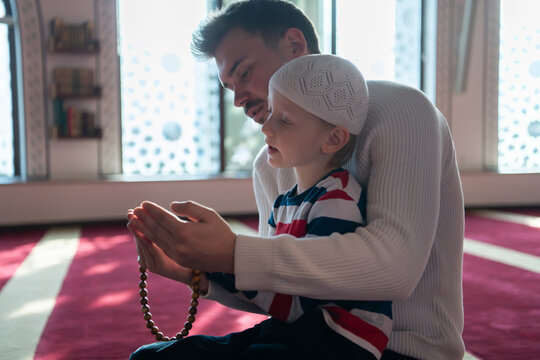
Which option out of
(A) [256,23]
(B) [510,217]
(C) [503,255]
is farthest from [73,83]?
(B) [510,217]

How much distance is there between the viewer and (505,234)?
184 inches

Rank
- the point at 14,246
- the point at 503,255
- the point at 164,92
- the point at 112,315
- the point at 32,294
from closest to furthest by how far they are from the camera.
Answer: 1. the point at 112,315
2. the point at 32,294
3. the point at 503,255
4. the point at 14,246
5. the point at 164,92

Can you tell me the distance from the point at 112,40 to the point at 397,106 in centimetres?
516

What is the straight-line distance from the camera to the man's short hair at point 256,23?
150 centimetres

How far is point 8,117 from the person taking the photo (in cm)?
570

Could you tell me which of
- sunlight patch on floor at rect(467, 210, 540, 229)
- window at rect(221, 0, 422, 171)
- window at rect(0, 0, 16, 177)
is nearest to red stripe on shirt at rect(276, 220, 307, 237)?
sunlight patch on floor at rect(467, 210, 540, 229)

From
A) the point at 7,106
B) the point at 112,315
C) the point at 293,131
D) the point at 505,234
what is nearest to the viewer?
the point at 293,131

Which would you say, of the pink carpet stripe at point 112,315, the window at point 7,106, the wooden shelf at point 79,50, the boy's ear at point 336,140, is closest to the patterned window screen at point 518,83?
the wooden shelf at point 79,50

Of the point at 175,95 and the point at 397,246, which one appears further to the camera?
the point at 175,95

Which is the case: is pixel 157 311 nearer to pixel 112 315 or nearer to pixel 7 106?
pixel 112 315

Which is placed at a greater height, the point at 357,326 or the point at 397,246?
the point at 397,246

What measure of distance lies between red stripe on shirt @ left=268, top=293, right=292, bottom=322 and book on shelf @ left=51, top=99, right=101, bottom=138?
16.2ft

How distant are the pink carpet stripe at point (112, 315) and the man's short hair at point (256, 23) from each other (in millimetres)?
1159

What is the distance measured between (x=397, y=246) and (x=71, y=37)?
5182mm
